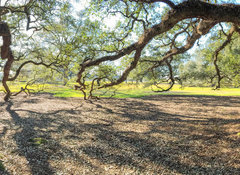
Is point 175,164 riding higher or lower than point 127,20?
lower

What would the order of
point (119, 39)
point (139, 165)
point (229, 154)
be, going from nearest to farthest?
point (139, 165) → point (229, 154) → point (119, 39)

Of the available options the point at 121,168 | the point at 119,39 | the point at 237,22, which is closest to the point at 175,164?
the point at 121,168

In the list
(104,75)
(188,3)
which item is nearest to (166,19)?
(188,3)

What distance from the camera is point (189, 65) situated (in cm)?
6147

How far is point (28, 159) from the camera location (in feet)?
17.7

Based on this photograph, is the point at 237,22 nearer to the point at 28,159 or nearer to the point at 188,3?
the point at 188,3

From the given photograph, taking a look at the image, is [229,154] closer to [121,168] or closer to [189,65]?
[121,168]

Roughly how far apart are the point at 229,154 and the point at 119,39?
8.30 meters

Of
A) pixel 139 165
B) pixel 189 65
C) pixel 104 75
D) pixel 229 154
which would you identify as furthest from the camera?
pixel 189 65

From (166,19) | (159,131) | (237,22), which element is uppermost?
(166,19)

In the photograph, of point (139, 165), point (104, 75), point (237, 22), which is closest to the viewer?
point (237, 22)

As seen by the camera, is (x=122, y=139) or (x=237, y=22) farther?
(x=122, y=139)

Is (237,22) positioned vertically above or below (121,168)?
above

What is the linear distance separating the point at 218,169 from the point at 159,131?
13.8ft
